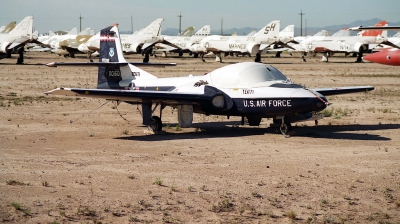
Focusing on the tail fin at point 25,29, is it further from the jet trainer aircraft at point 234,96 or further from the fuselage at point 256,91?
the fuselage at point 256,91

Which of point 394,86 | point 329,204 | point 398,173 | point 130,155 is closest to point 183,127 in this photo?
point 130,155

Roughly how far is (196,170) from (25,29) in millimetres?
47974

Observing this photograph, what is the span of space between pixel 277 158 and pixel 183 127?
431 centimetres

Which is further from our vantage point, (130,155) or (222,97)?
(222,97)

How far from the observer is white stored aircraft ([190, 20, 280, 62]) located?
6574cm

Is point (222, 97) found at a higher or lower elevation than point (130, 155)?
higher

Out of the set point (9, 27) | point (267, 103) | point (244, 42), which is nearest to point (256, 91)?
point (267, 103)

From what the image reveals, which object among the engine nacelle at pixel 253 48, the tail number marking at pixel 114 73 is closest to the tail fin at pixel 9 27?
the engine nacelle at pixel 253 48

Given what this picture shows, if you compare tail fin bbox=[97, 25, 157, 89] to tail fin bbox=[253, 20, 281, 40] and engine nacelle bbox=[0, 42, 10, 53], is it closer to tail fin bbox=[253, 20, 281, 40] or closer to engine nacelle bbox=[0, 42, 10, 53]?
engine nacelle bbox=[0, 42, 10, 53]

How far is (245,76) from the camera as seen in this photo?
16.6 meters

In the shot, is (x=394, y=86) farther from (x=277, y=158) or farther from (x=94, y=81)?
(x=277, y=158)

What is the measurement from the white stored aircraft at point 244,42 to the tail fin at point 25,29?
2085 centimetres

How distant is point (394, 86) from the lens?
34.6 m

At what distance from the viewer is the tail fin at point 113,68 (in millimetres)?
19281
